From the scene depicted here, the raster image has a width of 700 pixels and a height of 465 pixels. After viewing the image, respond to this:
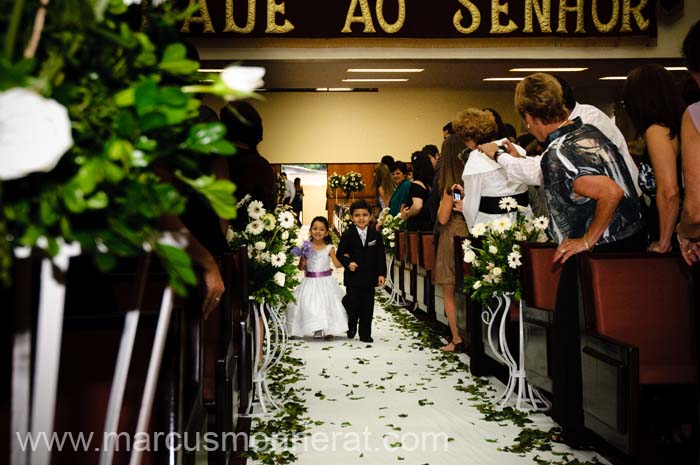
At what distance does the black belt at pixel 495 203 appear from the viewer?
561cm

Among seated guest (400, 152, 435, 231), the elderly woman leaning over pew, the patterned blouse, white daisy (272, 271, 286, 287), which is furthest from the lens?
seated guest (400, 152, 435, 231)

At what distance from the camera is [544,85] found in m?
3.93

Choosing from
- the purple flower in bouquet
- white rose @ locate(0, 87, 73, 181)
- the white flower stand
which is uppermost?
white rose @ locate(0, 87, 73, 181)

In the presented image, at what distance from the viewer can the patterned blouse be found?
369 cm

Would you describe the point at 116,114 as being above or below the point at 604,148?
below

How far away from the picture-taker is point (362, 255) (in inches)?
289

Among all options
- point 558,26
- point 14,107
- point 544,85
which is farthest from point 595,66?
point 14,107

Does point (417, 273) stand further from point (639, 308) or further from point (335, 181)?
point (335, 181)

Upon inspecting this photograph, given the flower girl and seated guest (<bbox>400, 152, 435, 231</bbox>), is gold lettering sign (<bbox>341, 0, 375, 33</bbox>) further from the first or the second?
the flower girl

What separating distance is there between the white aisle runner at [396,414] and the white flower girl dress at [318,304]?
1.61 ft

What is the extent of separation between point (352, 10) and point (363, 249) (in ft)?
13.7

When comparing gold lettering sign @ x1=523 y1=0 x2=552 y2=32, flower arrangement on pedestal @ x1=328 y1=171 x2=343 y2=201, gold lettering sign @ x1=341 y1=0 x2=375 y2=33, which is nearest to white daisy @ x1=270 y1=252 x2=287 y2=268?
gold lettering sign @ x1=341 y1=0 x2=375 y2=33

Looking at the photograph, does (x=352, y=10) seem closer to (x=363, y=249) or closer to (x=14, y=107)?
(x=363, y=249)

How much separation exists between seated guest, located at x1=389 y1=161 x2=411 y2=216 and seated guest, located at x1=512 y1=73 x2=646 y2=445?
16.2ft
